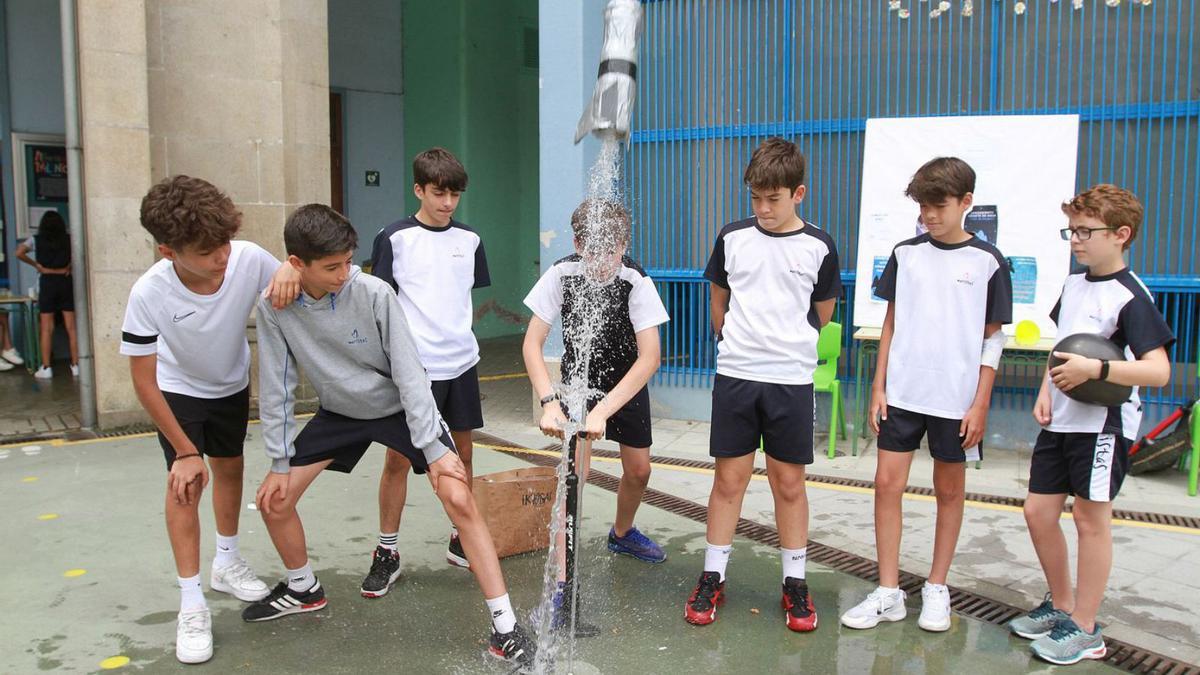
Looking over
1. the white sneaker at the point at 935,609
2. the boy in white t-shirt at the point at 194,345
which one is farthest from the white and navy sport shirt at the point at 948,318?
the boy in white t-shirt at the point at 194,345

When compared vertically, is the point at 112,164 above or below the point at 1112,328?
above

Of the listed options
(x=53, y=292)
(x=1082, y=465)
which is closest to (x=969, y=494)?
(x=1082, y=465)

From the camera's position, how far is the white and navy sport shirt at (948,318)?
142 inches

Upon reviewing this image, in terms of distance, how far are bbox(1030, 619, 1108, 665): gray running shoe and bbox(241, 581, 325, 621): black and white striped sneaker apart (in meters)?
2.69

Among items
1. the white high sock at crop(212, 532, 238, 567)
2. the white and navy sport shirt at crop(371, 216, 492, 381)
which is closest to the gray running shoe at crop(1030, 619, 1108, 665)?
the white and navy sport shirt at crop(371, 216, 492, 381)

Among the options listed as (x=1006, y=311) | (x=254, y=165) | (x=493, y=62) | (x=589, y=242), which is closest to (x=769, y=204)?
(x=589, y=242)

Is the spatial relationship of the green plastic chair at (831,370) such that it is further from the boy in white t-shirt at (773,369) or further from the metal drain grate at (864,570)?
the boy in white t-shirt at (773,369)

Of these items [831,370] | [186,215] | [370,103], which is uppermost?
[370,103]

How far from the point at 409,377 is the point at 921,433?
1.92 meters

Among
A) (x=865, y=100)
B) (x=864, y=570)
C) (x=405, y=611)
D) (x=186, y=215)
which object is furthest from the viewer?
(x=865, y=100)

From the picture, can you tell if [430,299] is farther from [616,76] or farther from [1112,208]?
[1112,208]

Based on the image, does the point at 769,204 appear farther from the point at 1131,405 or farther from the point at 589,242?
the point at 1131,405

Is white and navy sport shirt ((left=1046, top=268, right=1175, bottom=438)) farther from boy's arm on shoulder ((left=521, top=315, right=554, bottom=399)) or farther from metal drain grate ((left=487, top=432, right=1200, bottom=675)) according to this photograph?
boy's arm on shoulder ((left=521, top=315, right=554, bottom=399))

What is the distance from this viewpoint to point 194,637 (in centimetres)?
343
